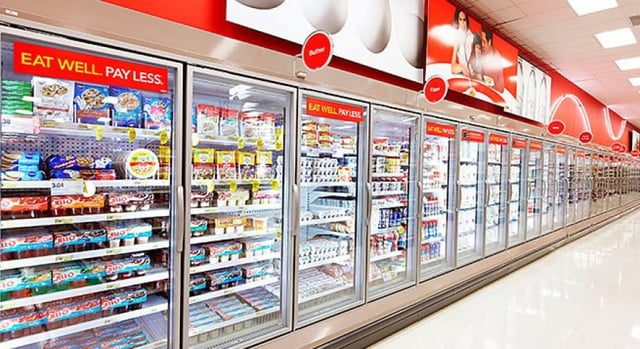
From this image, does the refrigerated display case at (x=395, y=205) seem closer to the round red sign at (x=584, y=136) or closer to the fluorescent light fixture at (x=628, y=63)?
the fluorescent light fixture at (x=628, y=63)

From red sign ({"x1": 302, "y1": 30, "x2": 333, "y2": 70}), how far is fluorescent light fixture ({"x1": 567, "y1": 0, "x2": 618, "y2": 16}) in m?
4.03

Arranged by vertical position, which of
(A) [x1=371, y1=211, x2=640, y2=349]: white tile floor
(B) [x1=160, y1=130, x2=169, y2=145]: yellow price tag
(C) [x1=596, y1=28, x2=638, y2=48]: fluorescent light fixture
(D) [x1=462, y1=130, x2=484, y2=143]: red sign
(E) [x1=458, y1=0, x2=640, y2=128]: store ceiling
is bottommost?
(A) [x1=371, y1=211, x2=640, y2=349]: white tile floor

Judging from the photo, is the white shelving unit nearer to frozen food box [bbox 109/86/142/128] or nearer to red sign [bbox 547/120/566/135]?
frozen food box [bbox 109/86/142/128]

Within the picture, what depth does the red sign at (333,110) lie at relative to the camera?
2.69m

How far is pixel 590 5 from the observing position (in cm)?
481

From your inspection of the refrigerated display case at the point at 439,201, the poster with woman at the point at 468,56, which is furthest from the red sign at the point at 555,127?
the refrigerated display case at the point at 439,201

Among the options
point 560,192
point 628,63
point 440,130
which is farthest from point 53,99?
point 628,63

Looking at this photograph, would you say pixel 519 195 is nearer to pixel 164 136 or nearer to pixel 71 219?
pixel 164 136

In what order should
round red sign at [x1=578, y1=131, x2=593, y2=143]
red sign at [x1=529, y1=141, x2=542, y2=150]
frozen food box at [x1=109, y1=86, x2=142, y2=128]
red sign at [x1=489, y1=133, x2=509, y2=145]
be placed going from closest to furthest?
frozen food box at [x1=109, y1=86, x2=142, y2=128]
red sign at [x1=489, y1=133, x2=509, y2=145]
red sign at [x1=529, y1=141, x2=542, y2=150]
round red sign at [x1=578, y1=131, x2=593, y2=143]

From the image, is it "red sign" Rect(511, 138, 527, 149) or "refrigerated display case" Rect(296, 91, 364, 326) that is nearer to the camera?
"refrigerated display case" Rect(296, 91, 364, 326)

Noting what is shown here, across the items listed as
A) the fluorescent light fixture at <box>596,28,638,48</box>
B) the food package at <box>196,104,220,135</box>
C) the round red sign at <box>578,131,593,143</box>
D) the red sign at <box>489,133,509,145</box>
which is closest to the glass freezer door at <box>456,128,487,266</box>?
the red sign at <box>489,133,509,145</box>

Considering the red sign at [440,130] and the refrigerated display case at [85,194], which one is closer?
the refrigerated display case at [85,194]

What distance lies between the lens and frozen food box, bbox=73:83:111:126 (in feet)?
6.14

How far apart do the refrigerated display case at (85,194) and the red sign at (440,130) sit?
2.61 m
